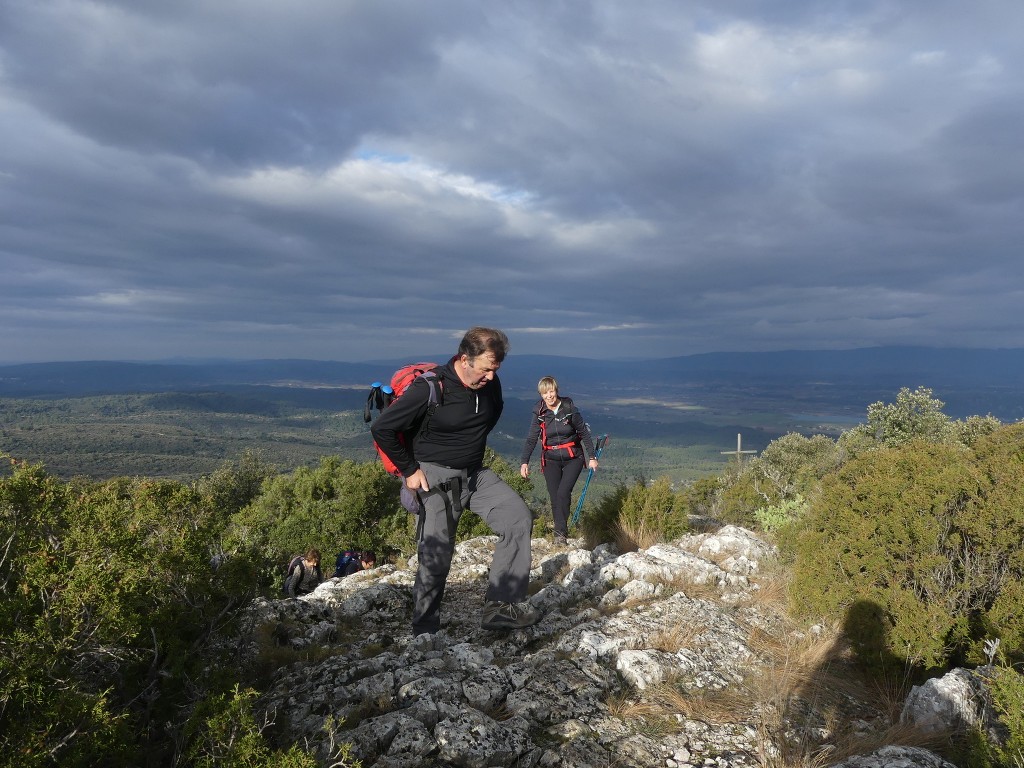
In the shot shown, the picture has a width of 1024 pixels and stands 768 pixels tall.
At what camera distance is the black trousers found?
8.41 m

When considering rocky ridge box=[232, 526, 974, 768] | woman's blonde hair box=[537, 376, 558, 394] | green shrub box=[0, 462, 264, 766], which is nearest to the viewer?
green shrub box=[0, 462, 264, 766]

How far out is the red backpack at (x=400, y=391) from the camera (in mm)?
4531

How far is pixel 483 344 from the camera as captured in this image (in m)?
4.40

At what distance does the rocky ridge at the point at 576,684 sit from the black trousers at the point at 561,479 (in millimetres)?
2662

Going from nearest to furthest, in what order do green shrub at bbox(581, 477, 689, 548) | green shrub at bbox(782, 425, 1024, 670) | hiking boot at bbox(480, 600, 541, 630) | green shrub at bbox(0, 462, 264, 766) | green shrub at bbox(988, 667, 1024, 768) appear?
green shrub at bbox(0, 462, 264, 766) → green shrub at bbox(988, 667, 1024, 768) → green shrub at bbox(782, 425, 1024, 670) → hiking boot at bbox(480, 600, 541, 630) → green shrub at bbox(581, 477, 689, 548)

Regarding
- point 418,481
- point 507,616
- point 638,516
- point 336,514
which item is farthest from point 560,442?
point 336,514

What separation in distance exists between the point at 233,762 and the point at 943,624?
459cm

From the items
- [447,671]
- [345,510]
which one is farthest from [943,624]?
[345,510]

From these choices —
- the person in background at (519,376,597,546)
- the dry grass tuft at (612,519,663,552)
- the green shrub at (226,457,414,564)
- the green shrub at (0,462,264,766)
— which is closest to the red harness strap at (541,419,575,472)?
the person in background at (519,376,597,546)

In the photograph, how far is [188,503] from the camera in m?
3.67

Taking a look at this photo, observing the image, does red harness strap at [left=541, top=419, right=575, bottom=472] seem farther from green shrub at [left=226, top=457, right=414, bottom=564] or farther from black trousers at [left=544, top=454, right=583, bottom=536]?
green shrub at [left=226, top=457, right=414, bottom=564]

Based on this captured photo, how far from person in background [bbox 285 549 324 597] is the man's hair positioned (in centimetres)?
520

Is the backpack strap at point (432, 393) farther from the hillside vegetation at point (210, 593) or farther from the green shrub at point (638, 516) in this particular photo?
the green shrub at point (638, 516)

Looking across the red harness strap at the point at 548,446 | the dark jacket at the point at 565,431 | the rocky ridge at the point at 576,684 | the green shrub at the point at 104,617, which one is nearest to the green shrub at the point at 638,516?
the dark jacket at the point at 565,431
